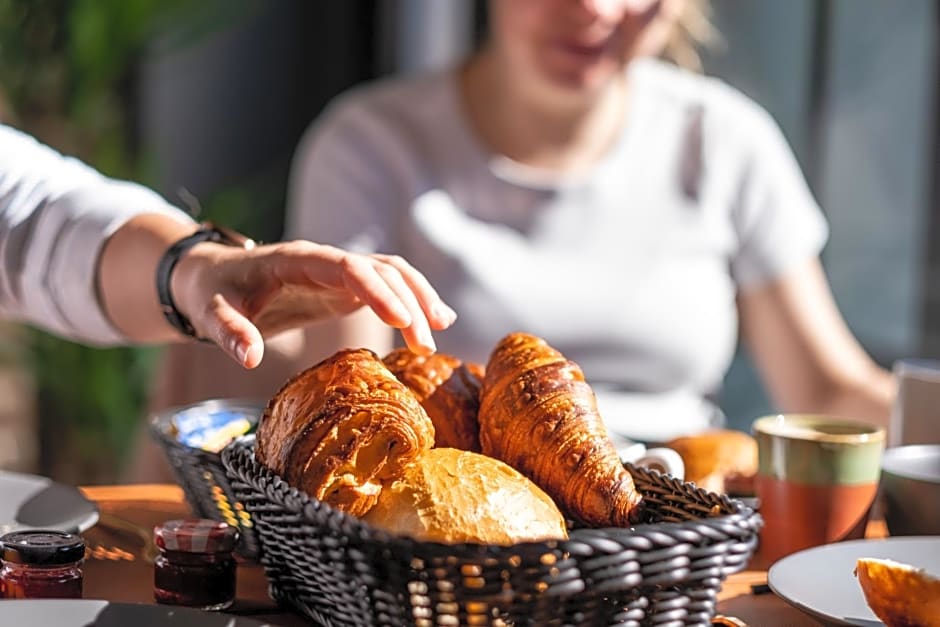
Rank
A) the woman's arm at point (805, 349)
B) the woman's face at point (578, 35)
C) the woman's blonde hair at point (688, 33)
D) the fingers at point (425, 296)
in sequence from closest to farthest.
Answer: the fingers at point (425, 296)
the woman's face at point (578, 35)
the woman's arm at point (805, 349)
the woman's blonde hair at point (688, 33)

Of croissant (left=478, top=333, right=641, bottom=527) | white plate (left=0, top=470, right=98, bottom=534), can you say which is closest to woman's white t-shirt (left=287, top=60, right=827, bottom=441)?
white plate (left=0, top=470, right=98, bottom=534)

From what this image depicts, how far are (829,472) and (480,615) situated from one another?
389 mm

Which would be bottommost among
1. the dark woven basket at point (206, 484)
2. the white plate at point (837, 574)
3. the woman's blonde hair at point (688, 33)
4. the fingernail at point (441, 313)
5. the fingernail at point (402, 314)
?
the white plate at point (837, 574)

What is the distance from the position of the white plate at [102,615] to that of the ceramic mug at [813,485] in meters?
0.42

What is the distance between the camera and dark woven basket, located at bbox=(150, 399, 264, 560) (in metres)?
0.79

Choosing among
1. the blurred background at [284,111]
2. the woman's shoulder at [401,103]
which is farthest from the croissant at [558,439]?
the blurred background at [284,111]

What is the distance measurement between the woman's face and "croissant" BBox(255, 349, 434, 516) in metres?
0.99

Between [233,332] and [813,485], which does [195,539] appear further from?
[813,485]

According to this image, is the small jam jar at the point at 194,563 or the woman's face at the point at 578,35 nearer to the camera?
the small jam jar at the point at 194,563

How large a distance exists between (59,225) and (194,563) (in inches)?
16.9

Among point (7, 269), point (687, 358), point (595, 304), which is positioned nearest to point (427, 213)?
point (595, 304)

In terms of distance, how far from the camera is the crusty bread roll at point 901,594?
24.8 inches

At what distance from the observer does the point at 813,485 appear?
2.87 feet

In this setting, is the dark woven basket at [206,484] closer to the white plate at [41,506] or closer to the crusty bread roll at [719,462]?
the white plate at [41,506]
